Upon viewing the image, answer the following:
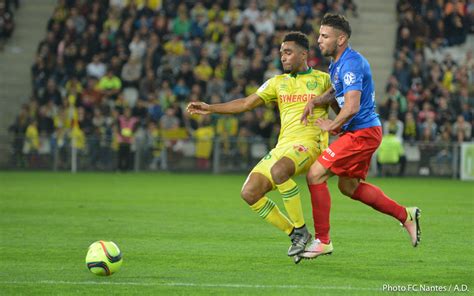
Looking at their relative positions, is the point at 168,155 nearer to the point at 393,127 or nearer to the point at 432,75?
the point at 393,127

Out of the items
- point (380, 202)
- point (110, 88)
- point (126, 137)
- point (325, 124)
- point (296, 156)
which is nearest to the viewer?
point (325, 124)

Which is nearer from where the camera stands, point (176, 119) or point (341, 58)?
point (341, 58)

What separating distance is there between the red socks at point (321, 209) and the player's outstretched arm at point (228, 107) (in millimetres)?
1187

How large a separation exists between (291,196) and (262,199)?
0.29 meters

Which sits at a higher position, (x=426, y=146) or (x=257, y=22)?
(x=257, y=22)

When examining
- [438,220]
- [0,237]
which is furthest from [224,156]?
[0,237]

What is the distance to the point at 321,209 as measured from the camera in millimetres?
9859

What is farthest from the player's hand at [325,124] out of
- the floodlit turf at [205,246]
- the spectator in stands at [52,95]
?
the spectator in stands at [52,95]

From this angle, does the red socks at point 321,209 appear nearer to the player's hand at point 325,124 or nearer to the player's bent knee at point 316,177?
the player's bent knee at point 316,177

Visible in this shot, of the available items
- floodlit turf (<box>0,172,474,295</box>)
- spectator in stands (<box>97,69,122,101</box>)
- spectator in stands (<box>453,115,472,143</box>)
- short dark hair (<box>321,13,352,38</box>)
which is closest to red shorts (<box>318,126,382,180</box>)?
floodlit turf (<box>0,172,474,295</box>)

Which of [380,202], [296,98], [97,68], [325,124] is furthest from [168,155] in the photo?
[325,124]

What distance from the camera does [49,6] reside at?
33406 millimetres

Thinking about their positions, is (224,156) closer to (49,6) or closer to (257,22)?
(257,22)

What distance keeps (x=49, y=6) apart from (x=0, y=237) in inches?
890
